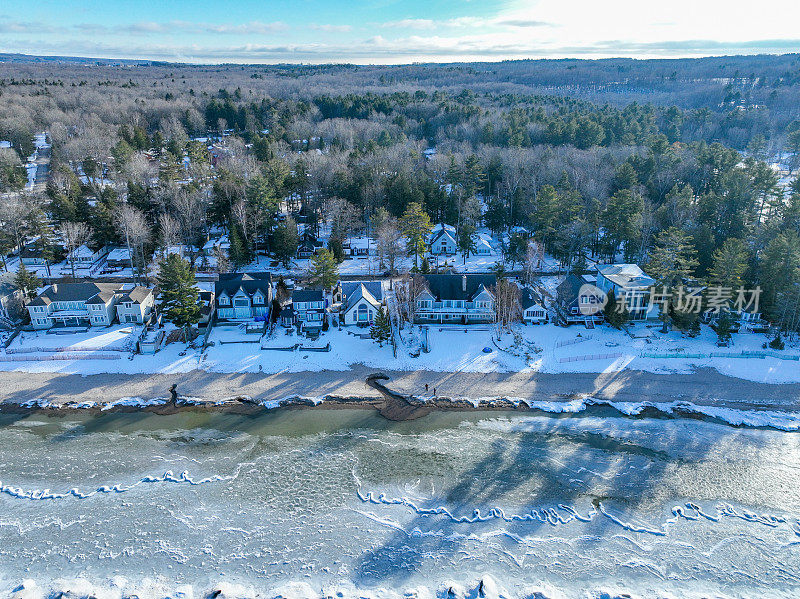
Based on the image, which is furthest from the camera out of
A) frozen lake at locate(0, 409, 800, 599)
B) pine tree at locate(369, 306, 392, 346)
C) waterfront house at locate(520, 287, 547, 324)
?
waterfront house at locate(520, 287, 547, 324)

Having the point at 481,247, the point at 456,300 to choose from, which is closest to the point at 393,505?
the point at 456,300

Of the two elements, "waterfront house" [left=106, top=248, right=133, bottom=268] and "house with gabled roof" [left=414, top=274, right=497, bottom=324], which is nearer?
"house with gabled roof" [left=414, top=274, right=497, bottom=324]

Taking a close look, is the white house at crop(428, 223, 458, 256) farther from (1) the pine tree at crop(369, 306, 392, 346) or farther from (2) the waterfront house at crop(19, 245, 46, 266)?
(2) the waterfront house at crop(19, 245, 46, 266)

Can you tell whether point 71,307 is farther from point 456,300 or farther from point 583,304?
point 583,304

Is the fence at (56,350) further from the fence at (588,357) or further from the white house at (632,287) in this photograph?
the white house at (632,287)

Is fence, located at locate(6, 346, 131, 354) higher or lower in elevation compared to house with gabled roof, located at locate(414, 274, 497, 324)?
lower

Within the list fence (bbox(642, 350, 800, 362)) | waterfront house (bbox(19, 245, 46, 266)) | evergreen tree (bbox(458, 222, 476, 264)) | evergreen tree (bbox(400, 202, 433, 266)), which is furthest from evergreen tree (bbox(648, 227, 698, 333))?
waterfront house (bbox(19, 245, 46, 266))

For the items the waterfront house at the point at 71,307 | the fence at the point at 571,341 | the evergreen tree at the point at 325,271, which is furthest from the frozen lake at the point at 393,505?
the evergreen tree at the point at 325,271
